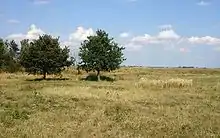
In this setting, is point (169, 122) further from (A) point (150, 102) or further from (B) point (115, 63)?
(B) point (115, 63)

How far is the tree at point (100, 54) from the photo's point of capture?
80562 millimetres

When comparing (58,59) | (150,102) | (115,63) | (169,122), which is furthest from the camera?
(115,63)

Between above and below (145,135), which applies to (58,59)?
above

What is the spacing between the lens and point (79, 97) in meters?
37.3

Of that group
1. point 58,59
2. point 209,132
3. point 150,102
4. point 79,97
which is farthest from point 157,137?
point 58,59

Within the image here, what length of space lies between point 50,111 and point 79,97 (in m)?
10.4

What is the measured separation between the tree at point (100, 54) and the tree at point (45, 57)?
16.5 ft

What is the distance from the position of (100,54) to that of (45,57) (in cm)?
1126

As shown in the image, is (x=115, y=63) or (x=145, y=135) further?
(x=115, y=63)

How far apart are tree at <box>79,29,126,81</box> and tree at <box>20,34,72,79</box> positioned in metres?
→ 5.02

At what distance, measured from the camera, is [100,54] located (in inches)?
3187

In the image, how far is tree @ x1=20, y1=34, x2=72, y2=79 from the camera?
75500mm

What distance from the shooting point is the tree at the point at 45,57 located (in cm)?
7550

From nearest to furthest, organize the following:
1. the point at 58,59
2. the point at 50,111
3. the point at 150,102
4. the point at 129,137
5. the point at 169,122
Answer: the point at 129,137
the point at 169,122
the point at 50,111
the point at 150,102
the point at 58,59
